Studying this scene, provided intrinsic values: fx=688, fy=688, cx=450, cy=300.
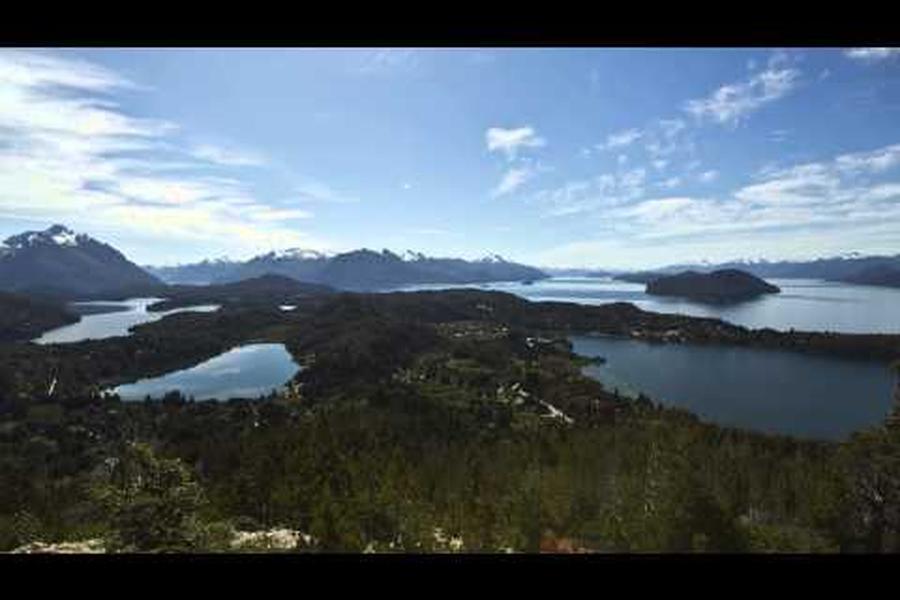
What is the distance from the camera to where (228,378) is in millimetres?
69625

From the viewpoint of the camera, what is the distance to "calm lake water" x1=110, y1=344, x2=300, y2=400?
205ft

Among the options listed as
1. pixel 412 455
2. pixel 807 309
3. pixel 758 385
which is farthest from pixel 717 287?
pixel 412 455

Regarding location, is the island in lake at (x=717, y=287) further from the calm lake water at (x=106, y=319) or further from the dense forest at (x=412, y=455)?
the calm lake water at (x=106, y=319)

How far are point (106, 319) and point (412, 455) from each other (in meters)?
96.2

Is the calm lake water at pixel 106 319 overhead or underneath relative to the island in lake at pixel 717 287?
underneath

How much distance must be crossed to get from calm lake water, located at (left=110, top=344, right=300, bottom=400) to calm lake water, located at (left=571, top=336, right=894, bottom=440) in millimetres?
30925

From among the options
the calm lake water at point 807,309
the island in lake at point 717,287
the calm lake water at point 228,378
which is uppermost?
the island in lake at point 717,287

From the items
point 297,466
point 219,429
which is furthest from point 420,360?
point 297,466

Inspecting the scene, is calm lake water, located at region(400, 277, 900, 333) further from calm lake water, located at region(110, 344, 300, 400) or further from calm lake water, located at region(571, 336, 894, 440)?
calm lake water, located at region(110, 344, 300, 400)

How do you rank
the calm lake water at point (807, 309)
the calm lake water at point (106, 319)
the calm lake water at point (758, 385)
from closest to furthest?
the calm lake water at point (758, 385), the calm lake water at point (807, 309), the calm lake water at point (106, 319)

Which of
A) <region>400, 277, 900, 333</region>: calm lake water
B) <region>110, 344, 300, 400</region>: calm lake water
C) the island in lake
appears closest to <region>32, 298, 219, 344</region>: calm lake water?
<region>110, 344, 300, 400</region>: calm lake water

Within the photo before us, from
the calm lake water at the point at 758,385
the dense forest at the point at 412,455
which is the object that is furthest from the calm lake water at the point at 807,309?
the calm lake water at the point at 758,385

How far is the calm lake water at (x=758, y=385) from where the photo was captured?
45000mm

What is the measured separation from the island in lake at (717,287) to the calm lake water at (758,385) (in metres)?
65.8
